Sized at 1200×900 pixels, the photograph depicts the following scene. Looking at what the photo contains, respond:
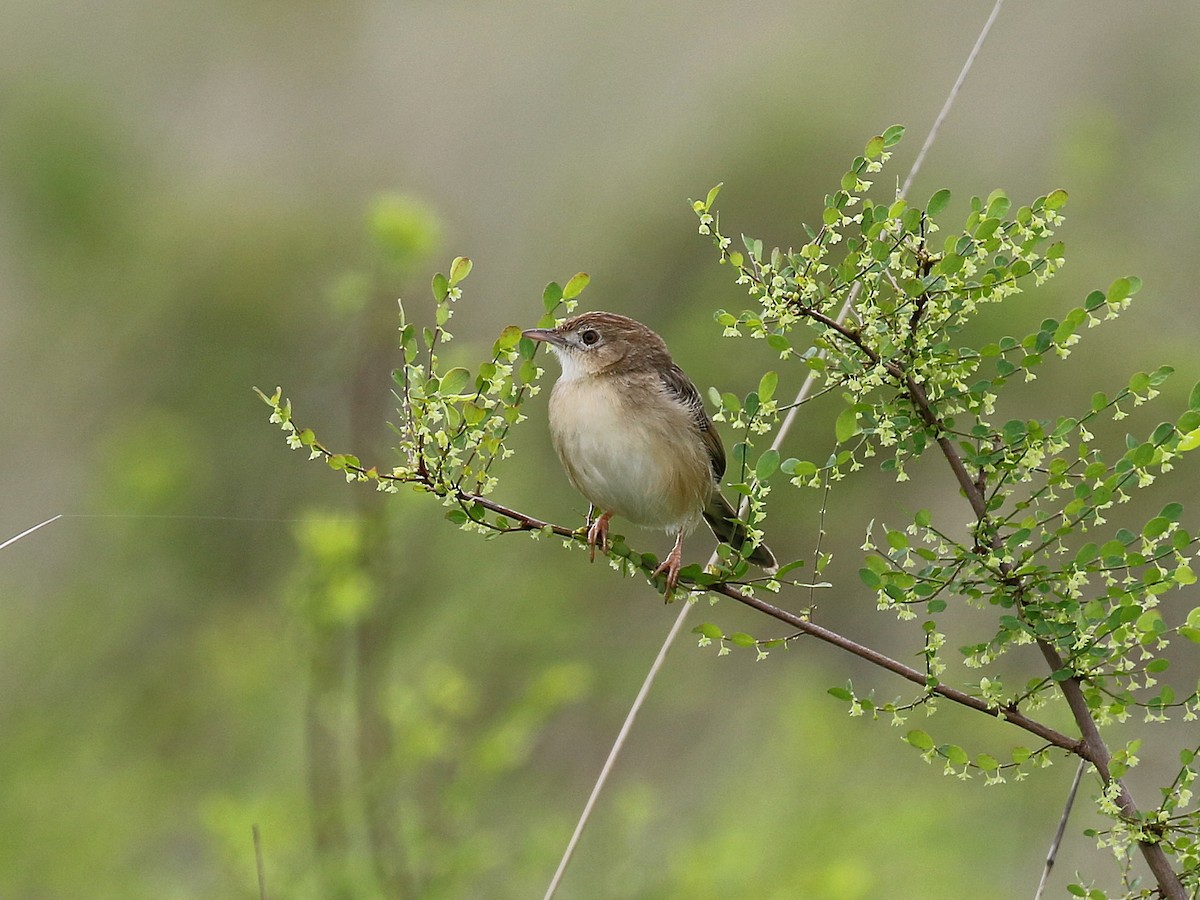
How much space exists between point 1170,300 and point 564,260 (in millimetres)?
3674

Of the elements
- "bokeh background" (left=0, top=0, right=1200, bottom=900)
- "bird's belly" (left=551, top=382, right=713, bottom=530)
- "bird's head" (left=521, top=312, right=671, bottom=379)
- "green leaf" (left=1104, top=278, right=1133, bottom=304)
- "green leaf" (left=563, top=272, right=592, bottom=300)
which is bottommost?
"bokeh background" (left=0, top=0, right=1200, bottom=900)

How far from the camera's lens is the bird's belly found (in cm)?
327

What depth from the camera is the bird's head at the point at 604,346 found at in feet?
11.6

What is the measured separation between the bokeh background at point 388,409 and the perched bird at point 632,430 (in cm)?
73

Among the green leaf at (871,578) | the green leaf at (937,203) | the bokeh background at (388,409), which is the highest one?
the green leaf at (937,203)

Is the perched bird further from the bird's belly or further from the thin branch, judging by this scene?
the thin branch

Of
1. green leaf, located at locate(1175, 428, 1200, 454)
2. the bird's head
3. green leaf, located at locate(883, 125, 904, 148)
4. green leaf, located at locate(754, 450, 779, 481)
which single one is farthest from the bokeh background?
green leaf, located at locate(1175, 428, 1200, 454)

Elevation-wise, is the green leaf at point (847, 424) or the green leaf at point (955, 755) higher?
the green leaf at point (847, 424)

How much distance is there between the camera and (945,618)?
24.4 ft

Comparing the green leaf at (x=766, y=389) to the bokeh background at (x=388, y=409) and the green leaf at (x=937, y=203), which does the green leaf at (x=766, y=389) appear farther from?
the bokeh background at (x=388, y=409)

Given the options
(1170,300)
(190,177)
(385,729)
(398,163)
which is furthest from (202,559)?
(1170,300)

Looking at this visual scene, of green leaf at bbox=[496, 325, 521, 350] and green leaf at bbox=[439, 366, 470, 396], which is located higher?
green leaf at bbox=[496, 325, 521, 350]

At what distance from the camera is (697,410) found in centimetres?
356

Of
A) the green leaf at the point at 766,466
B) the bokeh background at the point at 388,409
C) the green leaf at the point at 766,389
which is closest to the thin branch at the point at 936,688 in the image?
the green leaf at the point at 766,466
